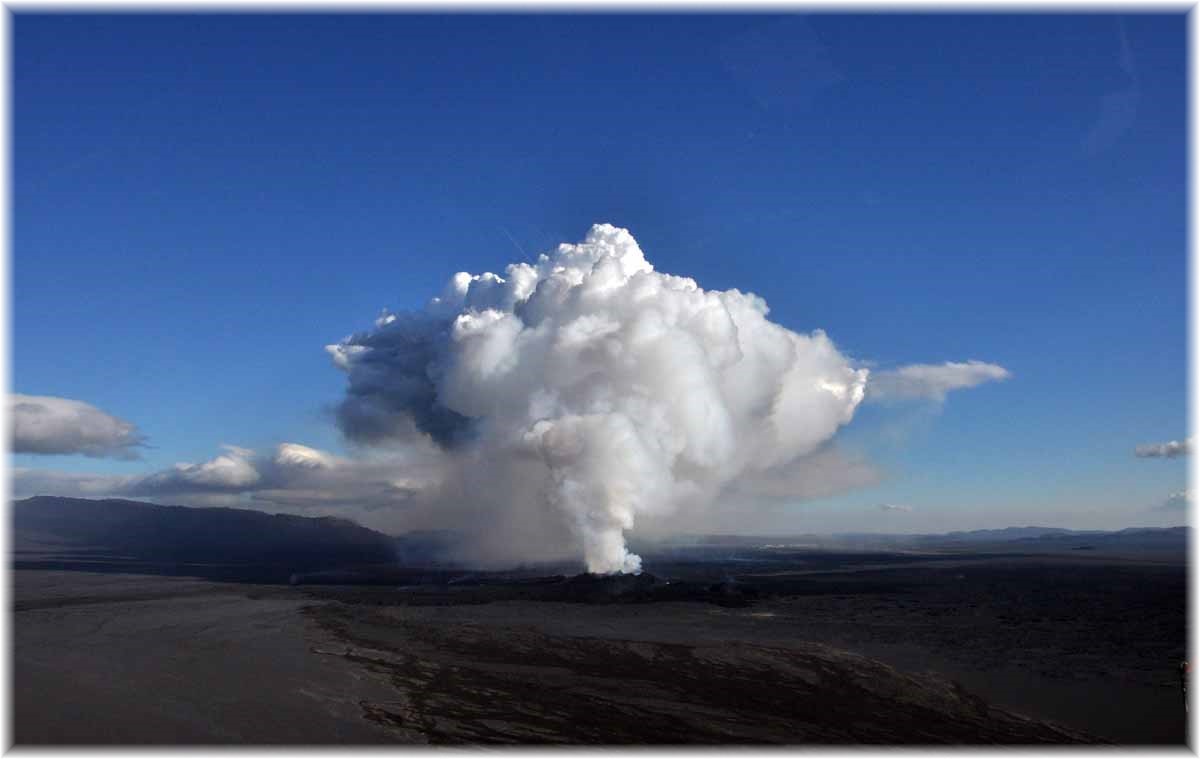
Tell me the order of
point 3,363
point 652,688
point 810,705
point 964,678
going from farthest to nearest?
point 964,678 → point 652,688 → point 810,705 → point 3,363

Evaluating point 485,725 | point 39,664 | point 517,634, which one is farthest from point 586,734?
point 39,664

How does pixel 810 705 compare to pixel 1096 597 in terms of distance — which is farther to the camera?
pixel 1096 597

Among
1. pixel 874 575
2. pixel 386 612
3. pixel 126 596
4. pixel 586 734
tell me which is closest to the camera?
pixel 586 734

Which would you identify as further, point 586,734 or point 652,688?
point 652,688

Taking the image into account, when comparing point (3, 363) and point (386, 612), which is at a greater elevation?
point (3, 363)

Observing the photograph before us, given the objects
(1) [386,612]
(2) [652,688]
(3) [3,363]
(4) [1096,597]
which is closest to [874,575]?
(4) [1096,597]

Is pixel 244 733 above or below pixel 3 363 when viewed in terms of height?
below

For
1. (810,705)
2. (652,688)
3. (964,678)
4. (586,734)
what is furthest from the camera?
(964,678)

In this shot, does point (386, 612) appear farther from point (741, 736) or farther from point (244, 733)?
point (741, 736)

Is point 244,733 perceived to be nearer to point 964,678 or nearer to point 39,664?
point 39,664
